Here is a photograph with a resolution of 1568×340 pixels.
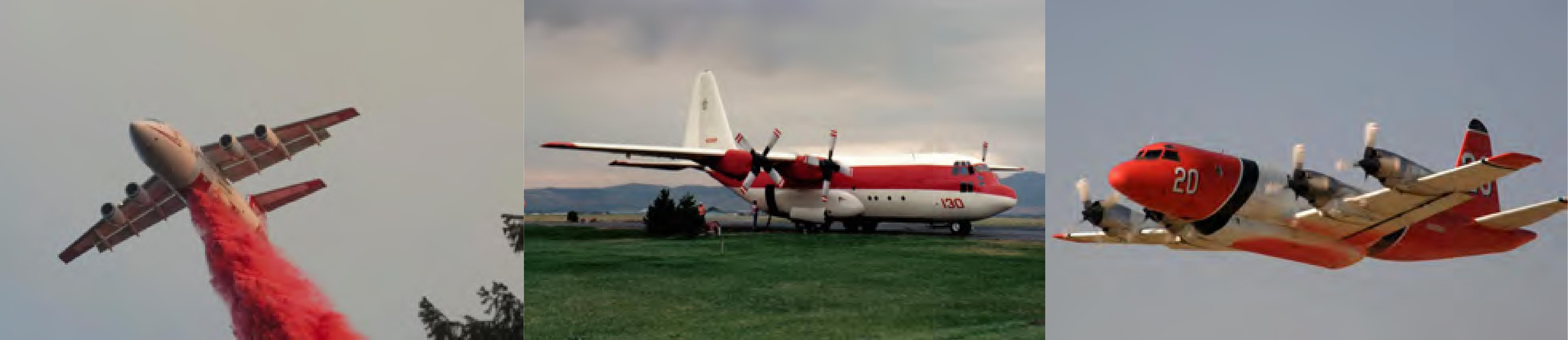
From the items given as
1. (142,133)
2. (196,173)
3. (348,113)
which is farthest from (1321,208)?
(142,133)

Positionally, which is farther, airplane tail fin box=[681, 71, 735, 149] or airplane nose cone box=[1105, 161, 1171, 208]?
airplane tail fin box=[681, 71, 735, 149]

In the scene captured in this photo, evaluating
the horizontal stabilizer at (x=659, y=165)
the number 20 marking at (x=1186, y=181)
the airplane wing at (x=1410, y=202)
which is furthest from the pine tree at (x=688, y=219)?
the airplane wing at (x=1410, y=202)

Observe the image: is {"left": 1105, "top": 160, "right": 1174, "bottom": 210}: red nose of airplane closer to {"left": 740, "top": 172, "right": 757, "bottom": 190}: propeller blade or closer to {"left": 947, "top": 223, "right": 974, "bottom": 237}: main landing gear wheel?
{"left": 740, "top": 172, "right": 757, "bottom": 190}: propeller blade

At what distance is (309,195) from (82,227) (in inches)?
44.4

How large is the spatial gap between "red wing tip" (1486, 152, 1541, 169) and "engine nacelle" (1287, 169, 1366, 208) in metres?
0.73

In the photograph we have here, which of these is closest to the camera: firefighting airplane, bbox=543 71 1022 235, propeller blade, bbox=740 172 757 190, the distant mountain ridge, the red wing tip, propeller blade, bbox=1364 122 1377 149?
the red wing tip

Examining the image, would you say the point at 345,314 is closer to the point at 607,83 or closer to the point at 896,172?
the point at 607,83

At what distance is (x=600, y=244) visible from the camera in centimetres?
834

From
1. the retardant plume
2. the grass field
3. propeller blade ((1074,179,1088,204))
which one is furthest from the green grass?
propeller blade ((1074,179,1088,204))

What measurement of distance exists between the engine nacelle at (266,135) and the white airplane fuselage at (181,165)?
0.30 m

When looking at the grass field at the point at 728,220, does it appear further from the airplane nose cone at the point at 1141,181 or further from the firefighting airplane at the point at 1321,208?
the airplane nose cone at the point at 1141,181

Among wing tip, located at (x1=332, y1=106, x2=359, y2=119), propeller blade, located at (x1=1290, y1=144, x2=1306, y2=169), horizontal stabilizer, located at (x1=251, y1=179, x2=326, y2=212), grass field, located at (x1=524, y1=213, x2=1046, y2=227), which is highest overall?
wing tip, located at (x1=332, y1=106, x2=359, y2=119)

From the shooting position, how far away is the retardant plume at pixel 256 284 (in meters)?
7.03

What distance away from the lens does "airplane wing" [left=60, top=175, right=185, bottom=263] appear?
677cm
